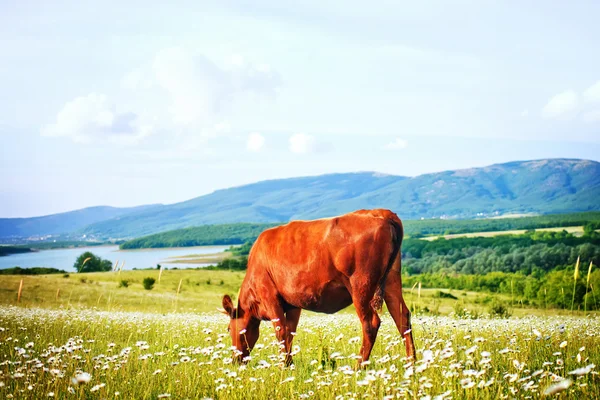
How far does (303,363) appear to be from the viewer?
419 inches

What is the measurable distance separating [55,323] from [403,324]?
391 inches

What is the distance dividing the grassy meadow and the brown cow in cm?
50

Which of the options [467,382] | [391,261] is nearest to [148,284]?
[391,261]

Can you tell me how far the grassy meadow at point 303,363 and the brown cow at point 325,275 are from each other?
1.63 ft

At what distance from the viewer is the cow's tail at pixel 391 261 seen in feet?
30.2

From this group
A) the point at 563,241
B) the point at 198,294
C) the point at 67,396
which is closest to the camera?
the point at 67,396

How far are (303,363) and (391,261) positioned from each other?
2.76 meters

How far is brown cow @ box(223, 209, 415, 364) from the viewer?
9.34 metres

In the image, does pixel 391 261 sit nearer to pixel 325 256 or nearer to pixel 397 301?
pixel 397 301

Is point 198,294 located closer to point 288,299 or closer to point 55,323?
point 55,323

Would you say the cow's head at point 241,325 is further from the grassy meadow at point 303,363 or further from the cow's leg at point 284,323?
the cow's leg at point 284,323

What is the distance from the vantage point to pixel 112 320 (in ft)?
54.6

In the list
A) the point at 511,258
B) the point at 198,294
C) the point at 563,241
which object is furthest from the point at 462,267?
the point at 198,294

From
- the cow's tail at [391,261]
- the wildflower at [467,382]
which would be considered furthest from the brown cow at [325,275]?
the wildflower at [467,382]
